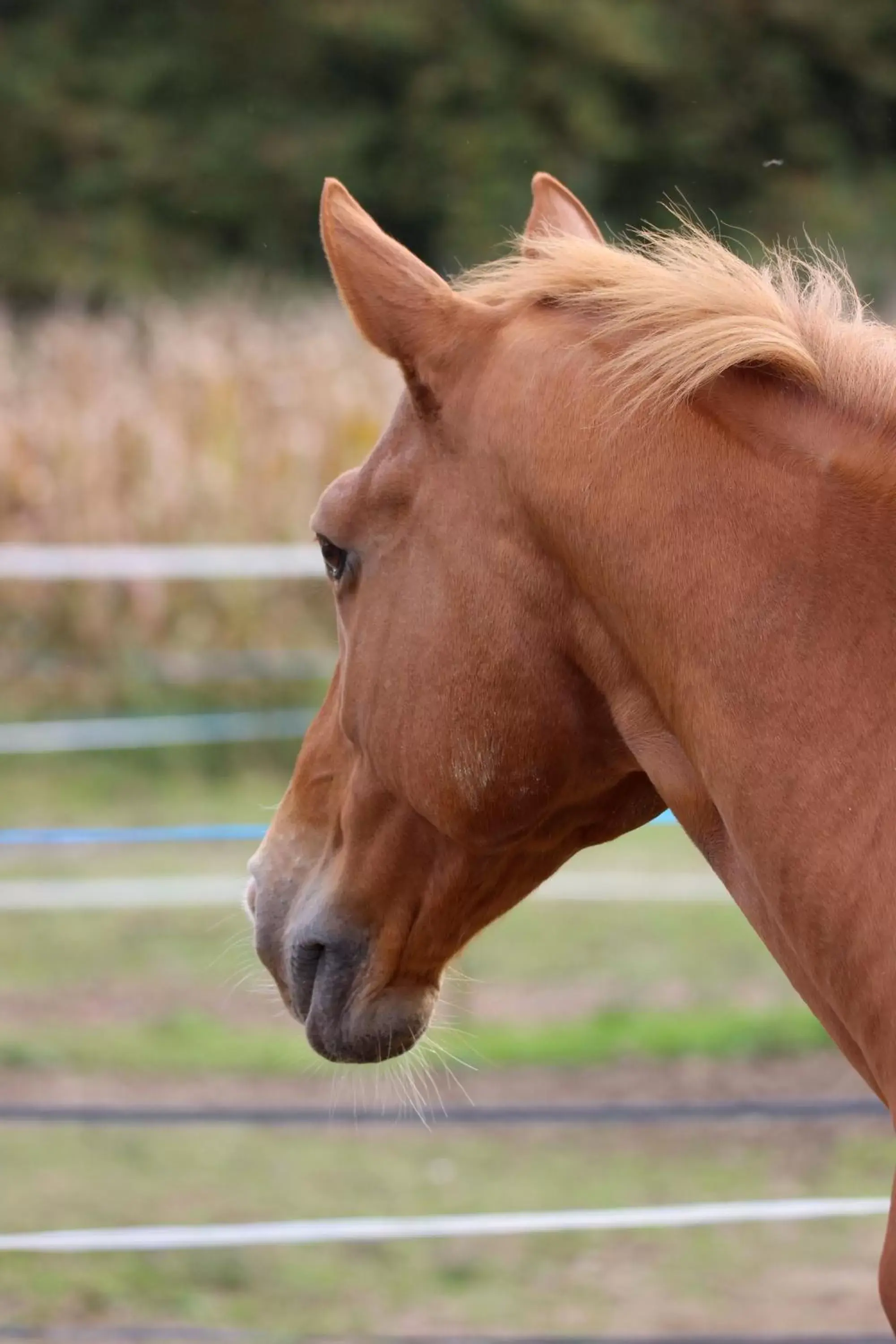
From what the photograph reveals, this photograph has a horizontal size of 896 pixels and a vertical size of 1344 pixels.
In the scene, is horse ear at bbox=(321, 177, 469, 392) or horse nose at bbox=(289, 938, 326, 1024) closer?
horse ear at bbox=(321, 177, 469, 392)

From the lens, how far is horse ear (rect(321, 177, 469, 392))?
153 cm

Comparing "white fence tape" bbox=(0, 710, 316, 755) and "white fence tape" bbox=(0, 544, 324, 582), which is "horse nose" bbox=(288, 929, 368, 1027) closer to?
"white fence tape" bbox=(0, 544, 324, 582)

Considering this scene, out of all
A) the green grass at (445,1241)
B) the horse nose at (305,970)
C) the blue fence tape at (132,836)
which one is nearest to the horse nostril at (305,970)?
the horse nose at (305,970)

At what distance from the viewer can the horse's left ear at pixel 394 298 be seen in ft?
5.00

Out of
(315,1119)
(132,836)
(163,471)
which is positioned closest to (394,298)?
(315,1119)

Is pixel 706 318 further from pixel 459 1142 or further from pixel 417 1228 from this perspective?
pixel 459 1142

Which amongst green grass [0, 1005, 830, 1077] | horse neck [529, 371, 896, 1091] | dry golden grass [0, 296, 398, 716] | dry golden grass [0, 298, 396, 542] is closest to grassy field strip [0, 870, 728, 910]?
green grass [0, 1005, 830, 1077]

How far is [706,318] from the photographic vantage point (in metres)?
1.42

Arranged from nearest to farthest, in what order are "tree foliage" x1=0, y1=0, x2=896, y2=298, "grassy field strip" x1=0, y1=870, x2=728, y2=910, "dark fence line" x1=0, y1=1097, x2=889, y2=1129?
"dark fence line" x1=0, y1=1097, x2=889, y2=1129, "grassy field strip" x1=0, y1=870, x2=728, y2=910, "tree foliage" x1=0, y1=0, x2=896, y2=298

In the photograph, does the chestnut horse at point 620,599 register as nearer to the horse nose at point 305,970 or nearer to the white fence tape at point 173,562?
the horse nose at point 305,970

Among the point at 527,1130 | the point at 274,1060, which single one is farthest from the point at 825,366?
the point at 274,1060

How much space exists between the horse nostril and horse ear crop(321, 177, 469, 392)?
630 mm

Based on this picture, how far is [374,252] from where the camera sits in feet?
5.01

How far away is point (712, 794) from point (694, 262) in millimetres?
511
